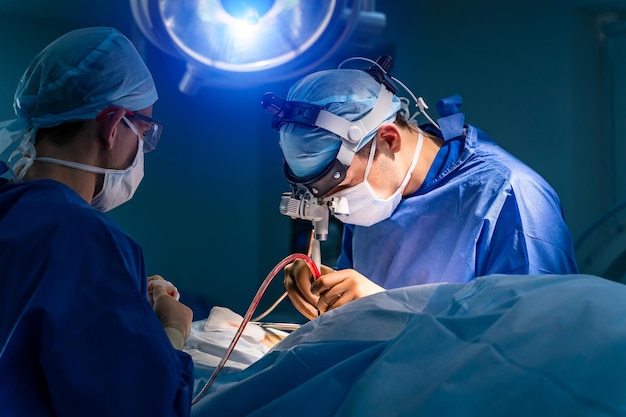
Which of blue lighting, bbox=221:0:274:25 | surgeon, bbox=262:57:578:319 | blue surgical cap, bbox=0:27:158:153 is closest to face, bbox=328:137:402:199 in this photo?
surgeon, bbox=262:57:578:319

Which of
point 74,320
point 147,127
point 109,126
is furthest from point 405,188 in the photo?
point 74,320

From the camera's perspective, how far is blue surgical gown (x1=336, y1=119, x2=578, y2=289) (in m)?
1.79

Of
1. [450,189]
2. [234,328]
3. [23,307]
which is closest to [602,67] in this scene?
[450,189]

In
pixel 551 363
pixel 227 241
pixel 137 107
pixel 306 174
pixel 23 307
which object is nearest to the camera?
pixel 551 363

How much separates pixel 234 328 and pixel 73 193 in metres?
0.81

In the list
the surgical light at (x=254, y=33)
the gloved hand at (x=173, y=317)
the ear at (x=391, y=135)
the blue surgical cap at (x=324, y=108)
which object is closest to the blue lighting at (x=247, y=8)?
the surgical light at (x=254, y=33)

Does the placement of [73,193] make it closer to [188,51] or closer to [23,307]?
[23,307]

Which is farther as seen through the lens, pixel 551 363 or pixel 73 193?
pixel 73 193

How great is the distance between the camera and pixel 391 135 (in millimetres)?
1954

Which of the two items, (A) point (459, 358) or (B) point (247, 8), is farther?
(B) point (247, 8)

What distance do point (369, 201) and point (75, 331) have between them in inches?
40.2

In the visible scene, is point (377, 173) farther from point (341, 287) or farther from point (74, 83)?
point (74, 83)

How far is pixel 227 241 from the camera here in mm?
3580

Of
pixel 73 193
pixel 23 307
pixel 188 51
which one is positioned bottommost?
pixel 23 307
